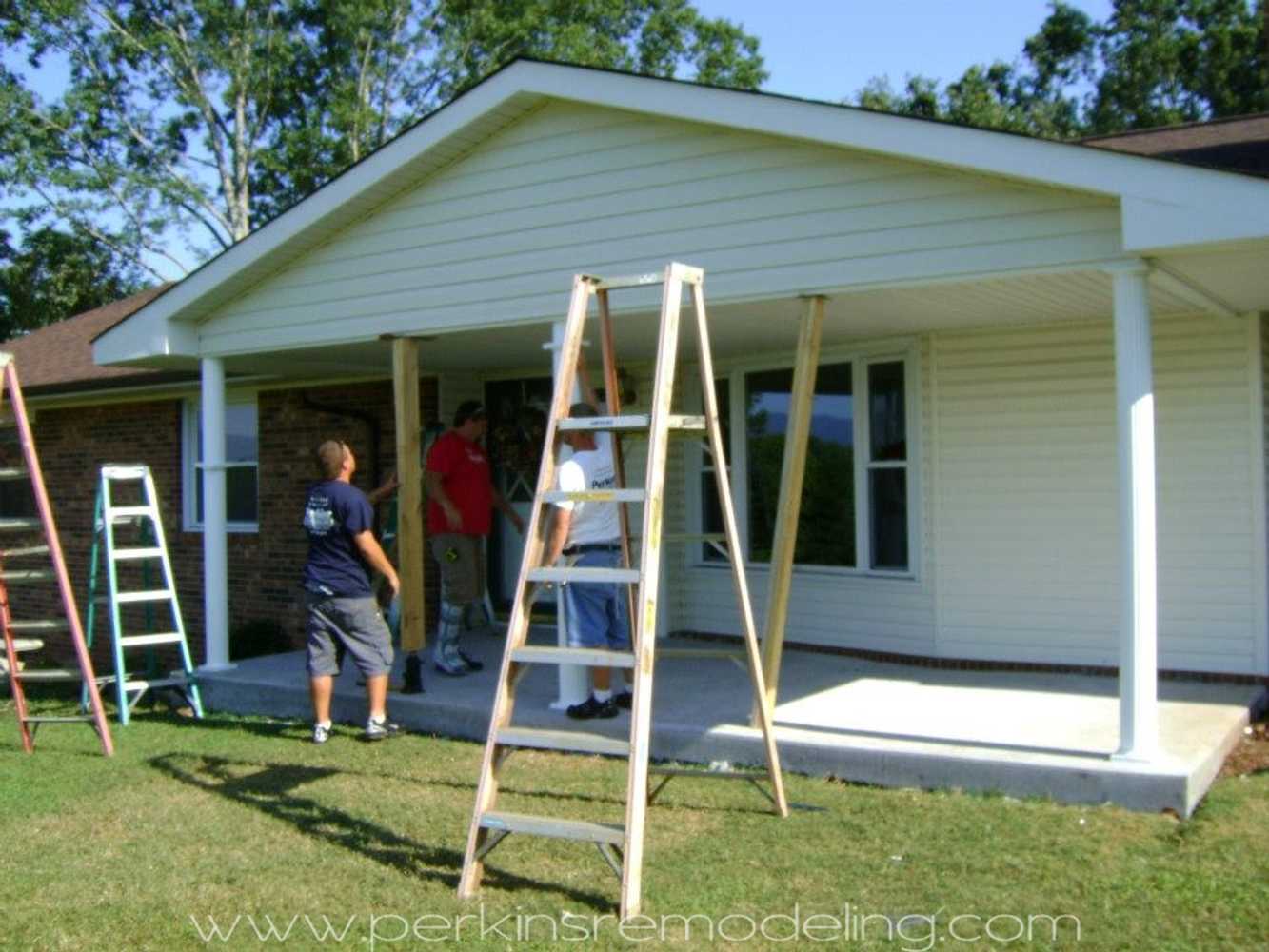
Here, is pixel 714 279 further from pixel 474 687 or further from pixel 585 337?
pixel 474 687

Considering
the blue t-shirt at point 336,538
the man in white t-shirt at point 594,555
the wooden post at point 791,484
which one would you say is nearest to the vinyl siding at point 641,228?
the wooden post at point 791,484

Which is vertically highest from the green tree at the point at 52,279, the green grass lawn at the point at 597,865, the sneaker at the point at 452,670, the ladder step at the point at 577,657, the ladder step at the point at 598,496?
the green tree at the point at 52,279

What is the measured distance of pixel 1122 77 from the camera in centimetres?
3738

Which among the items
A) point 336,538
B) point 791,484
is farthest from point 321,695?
point 791,484

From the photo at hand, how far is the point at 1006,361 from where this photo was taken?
8625mm

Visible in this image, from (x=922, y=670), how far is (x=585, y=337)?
3.16 metres

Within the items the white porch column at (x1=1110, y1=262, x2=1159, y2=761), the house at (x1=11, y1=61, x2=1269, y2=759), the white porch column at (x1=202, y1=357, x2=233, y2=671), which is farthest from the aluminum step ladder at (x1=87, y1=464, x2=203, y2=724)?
the white porch column at (x1=1110, y1=262, x2=1159, y2=761)

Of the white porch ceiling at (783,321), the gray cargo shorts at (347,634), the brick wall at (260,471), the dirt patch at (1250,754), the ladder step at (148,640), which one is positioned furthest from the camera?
the brick wall at (260,471)

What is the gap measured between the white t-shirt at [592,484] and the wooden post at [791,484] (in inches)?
33.7

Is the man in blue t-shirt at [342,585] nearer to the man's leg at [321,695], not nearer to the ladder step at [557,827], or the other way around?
the man's leg at [321,695]

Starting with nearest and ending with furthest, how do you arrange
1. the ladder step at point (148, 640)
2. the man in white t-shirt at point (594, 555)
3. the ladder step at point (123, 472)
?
the man in white t-shirt at point (594, 555) → the ladder step at point (148, 640) → the ladder step at point (123, 472)

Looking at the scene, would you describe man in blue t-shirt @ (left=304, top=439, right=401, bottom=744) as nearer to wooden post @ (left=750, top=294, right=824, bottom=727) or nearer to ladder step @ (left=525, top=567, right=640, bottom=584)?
wooden post @ (left=750, top=294, right=824, bottom=727)

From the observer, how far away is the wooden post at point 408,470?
330 inches

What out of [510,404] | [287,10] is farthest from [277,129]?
[510,404]
